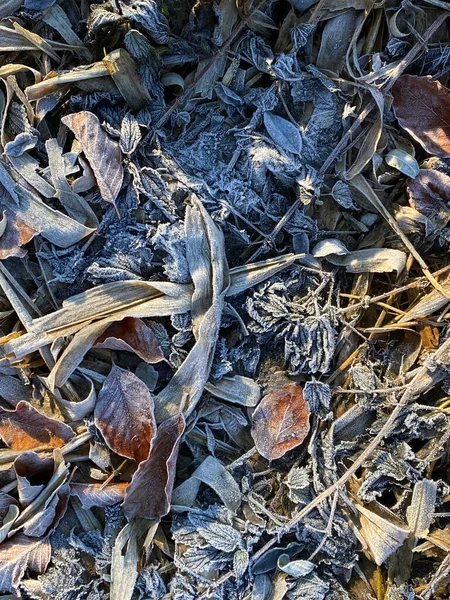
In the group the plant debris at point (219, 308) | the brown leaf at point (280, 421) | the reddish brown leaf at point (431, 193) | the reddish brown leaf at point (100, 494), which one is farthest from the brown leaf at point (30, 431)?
the reddish brown leaf at point (431, 193)

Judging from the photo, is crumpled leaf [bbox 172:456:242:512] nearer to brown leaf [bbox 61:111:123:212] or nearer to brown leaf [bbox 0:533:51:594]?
brown leaf [bbox 0:533:51:594]

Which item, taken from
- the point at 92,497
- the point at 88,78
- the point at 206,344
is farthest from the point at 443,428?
the point at 88,78

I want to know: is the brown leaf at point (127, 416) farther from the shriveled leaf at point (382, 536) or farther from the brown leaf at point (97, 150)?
the shriveled leaf at point (382, 536)

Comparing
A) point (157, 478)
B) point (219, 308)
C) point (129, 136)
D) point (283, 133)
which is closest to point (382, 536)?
point (157, 478)

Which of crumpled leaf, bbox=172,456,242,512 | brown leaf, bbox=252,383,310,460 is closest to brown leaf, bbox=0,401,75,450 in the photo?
crumpled leaf, bbox=172,456,242,512

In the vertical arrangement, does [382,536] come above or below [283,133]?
below

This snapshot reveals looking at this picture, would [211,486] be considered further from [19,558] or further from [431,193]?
[431,193]

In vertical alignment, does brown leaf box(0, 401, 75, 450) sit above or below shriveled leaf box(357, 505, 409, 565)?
above

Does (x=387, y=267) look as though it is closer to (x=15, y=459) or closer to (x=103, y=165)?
(x=103, y=165)
